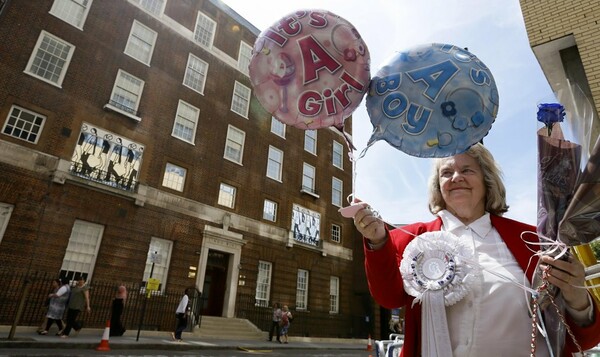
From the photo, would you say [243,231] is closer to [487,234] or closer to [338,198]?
[338,198]

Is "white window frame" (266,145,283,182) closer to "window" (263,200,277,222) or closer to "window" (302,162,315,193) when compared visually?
"window" (263,200,277,222)

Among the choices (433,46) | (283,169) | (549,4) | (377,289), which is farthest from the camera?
(283,169)

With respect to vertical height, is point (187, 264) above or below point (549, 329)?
above

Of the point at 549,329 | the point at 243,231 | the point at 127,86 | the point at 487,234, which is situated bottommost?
the point at 549,329

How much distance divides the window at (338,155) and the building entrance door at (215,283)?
11473 mm

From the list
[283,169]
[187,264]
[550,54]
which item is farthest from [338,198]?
[550,54]

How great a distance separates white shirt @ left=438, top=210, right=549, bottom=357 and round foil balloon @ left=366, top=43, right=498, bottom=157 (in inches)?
27.1

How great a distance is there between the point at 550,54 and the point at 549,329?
24.1ft

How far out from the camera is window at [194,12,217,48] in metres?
19.0

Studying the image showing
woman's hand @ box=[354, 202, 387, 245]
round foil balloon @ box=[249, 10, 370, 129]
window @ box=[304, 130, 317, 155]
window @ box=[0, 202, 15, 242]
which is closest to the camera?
woman's hand @ box=[354, 202, 387, 245]

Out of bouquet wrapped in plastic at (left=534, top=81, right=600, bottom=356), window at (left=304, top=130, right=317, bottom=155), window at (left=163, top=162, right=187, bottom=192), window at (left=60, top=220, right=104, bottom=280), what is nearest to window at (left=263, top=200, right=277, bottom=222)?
window at (left=163, top=162, right=187, bottom=192)

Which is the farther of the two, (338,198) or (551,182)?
(338,198)

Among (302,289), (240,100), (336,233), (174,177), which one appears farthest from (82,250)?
(336,233)

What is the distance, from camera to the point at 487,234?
1803 millimetres
